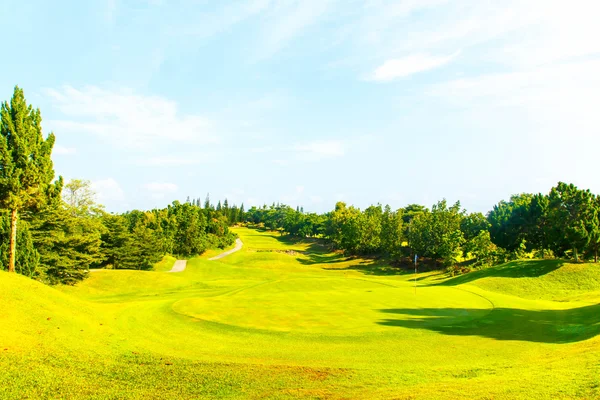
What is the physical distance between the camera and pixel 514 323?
2483 centimetres

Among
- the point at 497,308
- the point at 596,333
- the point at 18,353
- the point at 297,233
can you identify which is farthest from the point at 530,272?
the point at 297,233

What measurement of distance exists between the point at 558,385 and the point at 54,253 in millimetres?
53532

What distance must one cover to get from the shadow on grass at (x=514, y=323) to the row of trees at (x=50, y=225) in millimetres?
31223

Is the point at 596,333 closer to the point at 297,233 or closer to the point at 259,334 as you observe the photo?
the point at 259,334

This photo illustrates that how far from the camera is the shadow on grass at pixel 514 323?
21.8 metres

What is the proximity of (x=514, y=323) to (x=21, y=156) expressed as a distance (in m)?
39.2

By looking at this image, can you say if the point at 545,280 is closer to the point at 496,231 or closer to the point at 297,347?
the point at 496,231

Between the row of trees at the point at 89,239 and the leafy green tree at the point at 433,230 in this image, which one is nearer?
the row of trees at the point at 89,239

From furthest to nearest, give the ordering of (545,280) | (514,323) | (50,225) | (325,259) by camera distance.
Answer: (325,259) → (50,225) → (545,280) → (514,323)

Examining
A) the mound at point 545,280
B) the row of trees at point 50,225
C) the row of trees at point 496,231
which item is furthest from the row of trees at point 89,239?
the mound at point 545,280

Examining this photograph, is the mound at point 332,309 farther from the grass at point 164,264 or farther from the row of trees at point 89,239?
the grass at point 164,264

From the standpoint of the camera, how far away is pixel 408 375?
14.7m

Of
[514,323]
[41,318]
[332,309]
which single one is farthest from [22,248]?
[514,323]

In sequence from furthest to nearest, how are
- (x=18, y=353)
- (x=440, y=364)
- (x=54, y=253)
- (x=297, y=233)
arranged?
(x=297, y=233) → (x=54, y=253) → (x=440, y=364) → (x=18, y=353)
